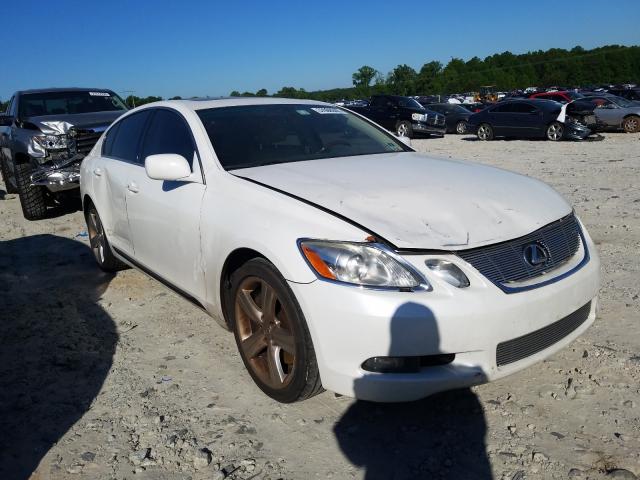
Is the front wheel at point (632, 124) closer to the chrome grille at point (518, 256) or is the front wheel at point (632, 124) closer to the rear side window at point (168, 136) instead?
the chrome grille at point (518, 256)

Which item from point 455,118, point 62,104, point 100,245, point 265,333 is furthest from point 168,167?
point 455,118

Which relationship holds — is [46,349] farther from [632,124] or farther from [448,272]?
[632,124]

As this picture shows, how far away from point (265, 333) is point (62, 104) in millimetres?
7010

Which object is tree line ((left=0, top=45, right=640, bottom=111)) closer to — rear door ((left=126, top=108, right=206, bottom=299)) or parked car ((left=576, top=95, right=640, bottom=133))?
parked car ((left=576, top=95, right=640, bottom=133))

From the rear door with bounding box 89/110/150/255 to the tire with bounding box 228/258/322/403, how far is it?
1.63 metres

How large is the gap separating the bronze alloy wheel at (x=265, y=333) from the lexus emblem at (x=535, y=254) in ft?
3.66

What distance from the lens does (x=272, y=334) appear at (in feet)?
9.10

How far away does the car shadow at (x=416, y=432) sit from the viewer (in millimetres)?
2275

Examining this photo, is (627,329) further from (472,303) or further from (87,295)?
(87,295)

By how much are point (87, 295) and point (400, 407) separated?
2.97 m

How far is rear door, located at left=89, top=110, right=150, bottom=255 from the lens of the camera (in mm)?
4223

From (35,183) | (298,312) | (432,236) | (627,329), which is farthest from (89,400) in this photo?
(35,183)

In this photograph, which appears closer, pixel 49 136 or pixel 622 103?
pixel 49 136

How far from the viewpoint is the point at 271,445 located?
99.6 inches
